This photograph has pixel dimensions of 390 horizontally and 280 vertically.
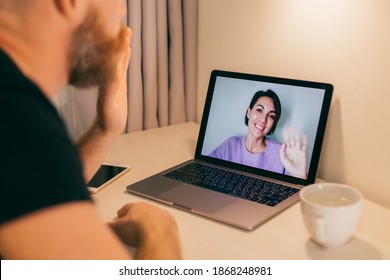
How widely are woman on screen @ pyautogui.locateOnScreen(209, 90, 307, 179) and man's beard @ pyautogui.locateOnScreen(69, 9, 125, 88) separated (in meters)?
0.42

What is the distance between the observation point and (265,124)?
105 centimetres

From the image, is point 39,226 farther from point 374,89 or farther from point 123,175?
point 374,89

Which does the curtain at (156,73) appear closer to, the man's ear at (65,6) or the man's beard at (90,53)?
the man's beard at (90,53)

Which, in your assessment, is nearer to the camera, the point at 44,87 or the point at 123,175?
the point at 44,87

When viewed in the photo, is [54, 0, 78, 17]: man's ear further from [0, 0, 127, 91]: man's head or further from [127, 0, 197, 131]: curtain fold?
[127, 0, 197, 131]: curtain fold

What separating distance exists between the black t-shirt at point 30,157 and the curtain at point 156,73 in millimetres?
789

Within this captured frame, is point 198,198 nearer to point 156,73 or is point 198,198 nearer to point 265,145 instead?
point 265,145

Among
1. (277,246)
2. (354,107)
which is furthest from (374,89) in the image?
(277,246)

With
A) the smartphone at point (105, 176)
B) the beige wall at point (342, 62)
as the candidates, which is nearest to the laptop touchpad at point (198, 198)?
the smartphone at point (105, 176)

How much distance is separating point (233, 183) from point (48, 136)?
0.56 metres

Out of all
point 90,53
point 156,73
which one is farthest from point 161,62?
point 90,53

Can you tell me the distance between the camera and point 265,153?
1.05m
